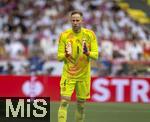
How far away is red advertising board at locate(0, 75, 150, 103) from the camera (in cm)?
1845

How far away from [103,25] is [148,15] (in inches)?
120

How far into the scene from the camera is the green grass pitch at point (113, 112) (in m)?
14.1

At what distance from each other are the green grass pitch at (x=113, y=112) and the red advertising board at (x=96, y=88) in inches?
20.3

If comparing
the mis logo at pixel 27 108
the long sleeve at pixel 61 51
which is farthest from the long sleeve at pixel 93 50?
the mis logo at pixel 27 108

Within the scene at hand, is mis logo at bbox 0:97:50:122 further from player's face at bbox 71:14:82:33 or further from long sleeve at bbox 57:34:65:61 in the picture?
player's face at bbox 71:14:82:33

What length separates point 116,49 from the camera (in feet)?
69.8

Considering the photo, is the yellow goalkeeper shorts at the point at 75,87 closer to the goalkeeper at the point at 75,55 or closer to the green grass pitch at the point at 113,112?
the goalkeeper at the point at 75,55

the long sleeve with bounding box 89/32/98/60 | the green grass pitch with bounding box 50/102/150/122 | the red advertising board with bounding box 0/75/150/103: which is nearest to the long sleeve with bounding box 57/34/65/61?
the long sleeve with bounding box 89/32/98/60

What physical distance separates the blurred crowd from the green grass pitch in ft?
8.30

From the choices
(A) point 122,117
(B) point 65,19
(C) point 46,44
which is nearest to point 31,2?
(B) point 65,19

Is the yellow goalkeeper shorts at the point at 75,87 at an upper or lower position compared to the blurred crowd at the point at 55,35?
lower

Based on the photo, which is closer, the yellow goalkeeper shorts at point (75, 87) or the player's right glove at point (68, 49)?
the player's right glove at point (68, 49)

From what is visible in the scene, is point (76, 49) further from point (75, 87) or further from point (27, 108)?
point (27, 108)

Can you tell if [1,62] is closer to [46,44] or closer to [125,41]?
[46,44]
